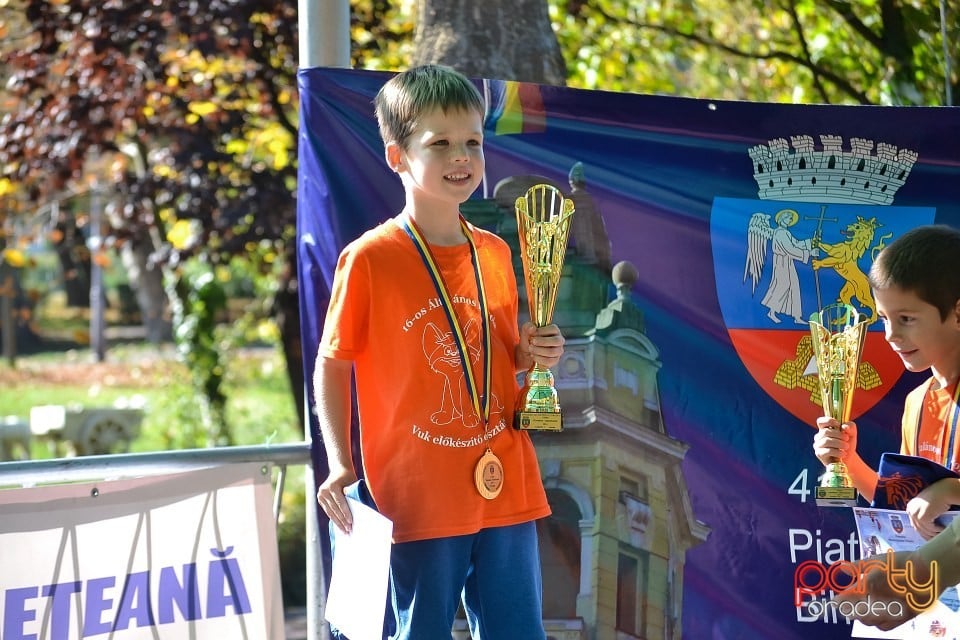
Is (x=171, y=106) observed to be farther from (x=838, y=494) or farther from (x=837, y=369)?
(x=838, y=494)

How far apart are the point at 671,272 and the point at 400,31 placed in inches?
143

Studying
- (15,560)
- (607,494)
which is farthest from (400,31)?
(15,560)

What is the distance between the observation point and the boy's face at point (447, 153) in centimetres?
295

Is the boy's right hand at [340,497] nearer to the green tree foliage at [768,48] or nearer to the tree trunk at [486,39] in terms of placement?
the tree trunk at [486,39]

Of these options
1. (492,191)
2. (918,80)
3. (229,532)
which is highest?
(918,80)

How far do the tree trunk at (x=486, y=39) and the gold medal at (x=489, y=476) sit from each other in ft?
6.46

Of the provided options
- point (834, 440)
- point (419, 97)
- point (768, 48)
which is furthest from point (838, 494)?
point (768, 48)

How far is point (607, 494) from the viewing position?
386 cm

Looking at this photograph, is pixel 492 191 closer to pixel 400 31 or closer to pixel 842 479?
pixel 842 479

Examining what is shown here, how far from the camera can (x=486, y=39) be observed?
178 inches

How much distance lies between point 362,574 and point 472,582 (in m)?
0.30

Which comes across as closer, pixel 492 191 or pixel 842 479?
pixel 842 479

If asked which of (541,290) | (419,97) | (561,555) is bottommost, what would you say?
(561,555)

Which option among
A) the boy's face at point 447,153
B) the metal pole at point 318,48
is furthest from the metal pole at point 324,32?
the boy's face at point 447,153
